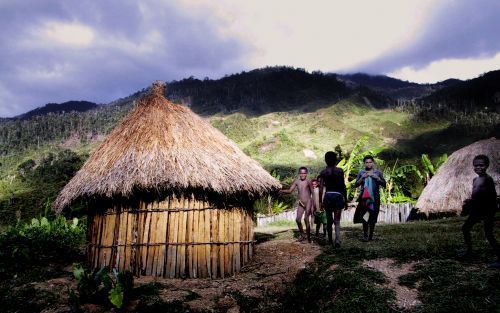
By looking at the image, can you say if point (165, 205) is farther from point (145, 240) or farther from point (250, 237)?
point (250, 237)

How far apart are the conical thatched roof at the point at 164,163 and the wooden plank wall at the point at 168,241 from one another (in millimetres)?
425

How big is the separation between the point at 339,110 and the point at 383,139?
26282 millimetres

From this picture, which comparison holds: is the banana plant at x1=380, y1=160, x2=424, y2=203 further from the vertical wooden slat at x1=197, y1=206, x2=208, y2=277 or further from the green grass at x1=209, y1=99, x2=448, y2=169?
the green grass at x1=209, y1=99, x2=448, y2=169

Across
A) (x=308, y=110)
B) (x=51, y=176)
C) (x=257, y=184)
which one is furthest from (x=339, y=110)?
(x=257, y=184)

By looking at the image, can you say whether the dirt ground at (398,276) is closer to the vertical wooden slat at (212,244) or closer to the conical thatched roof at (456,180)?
the vertical wooden slat at (212,244)

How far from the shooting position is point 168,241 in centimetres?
740

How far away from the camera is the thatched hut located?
732 cm

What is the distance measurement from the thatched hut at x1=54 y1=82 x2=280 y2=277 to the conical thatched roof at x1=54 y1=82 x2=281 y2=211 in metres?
0.02

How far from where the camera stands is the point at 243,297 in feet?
19.5

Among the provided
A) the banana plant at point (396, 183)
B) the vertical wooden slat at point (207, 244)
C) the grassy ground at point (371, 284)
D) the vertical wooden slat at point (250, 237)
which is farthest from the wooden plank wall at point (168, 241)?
the banana plant at point (396, 183)

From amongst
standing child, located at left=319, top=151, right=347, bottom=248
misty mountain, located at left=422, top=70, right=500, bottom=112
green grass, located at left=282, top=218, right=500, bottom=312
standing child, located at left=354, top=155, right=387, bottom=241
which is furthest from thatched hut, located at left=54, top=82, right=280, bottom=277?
misty mountain, located at left=422, top=70, right=500, bottom=112

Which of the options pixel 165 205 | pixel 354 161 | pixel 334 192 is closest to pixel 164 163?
pixel 165 205

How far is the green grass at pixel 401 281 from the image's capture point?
15.0ft

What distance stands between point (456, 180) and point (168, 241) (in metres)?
12.6
